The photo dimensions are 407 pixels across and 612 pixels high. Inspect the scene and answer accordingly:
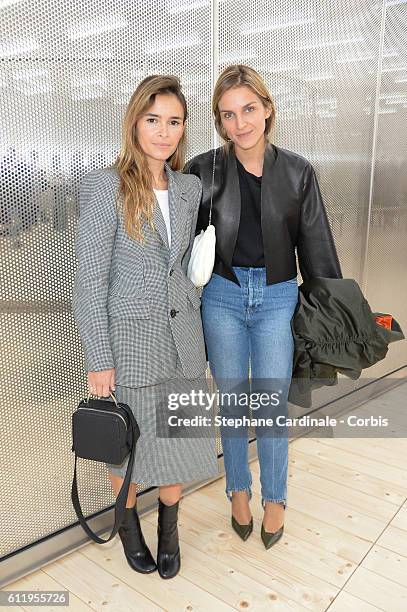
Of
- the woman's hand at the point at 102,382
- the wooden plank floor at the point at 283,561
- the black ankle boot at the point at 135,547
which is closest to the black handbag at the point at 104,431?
the woman's hand at the point at 102,382

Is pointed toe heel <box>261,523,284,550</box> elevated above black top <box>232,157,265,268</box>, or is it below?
below

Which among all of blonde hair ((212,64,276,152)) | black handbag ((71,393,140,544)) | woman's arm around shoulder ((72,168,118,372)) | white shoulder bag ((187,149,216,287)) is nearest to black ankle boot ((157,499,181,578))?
black handbag ((71,393,140,544))

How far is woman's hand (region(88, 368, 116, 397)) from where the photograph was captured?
167cm

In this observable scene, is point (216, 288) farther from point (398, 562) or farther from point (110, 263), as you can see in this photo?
point (398, 562)

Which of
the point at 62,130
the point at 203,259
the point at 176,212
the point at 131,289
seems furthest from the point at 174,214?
the point at 62,130

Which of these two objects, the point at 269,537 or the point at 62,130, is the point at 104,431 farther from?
the point at 62,130

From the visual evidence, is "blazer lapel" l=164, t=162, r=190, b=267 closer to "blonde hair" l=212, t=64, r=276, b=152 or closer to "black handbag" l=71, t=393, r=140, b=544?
"blonde hair" l=212, t=64, r=276, b=152

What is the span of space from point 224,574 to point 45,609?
61 centimetres

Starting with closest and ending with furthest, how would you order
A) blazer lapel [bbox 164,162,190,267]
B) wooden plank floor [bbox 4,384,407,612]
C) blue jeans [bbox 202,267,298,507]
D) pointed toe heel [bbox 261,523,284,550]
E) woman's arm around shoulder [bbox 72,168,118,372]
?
woman's arm around shoulder [bbox 72,168,118,372]
blazer lapel [bbox 164,162,190,267]
wooden plank floor [bbox 4,384,407,612]
blue jeans [bbox 202,267,298,507]
pointed toe heel [bbox 261,523,284,550]

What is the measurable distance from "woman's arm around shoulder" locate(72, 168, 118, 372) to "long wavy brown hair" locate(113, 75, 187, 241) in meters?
0.04

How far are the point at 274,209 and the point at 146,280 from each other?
53 centimetres

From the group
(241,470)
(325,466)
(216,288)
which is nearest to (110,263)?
(216,288)

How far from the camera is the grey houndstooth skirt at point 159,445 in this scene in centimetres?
176

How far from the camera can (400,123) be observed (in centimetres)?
334
